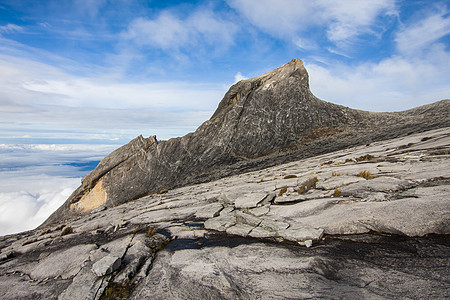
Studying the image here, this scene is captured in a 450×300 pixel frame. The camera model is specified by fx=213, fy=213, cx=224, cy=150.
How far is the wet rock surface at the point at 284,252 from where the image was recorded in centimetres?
648

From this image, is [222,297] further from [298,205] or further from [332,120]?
[332,120]

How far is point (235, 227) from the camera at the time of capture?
11.6 metres

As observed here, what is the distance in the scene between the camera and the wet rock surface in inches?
255

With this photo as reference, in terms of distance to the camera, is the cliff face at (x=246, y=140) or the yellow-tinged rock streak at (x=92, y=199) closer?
the cliff face at (x=246, y=140)

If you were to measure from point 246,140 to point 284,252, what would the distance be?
3853 centimetres

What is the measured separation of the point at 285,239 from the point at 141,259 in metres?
6.58

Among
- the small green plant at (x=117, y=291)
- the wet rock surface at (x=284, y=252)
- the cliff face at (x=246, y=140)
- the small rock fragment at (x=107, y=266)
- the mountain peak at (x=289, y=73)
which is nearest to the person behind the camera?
the wet rock surface at (x=284, y=252)

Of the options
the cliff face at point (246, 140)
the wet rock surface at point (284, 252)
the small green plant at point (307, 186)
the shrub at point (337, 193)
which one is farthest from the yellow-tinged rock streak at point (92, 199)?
the shrub at point (337, 193)

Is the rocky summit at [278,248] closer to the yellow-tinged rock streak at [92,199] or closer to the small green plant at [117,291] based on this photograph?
the small green plant at [117,291]

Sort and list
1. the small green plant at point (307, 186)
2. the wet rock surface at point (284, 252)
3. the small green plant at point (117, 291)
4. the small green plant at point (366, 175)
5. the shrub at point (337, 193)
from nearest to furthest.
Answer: the wet rock surface at point (284, 252), the small green plant at point (117, 291), the shrub at point (337, 193), the small green plant at point (366, 175), the small green plant at point (307, 186)

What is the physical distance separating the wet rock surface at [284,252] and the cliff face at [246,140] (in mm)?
27379

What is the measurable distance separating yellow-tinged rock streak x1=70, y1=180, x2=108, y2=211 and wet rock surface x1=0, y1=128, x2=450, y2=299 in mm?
37742

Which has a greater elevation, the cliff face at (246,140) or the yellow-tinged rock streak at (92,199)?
the cliff face at (246,140)

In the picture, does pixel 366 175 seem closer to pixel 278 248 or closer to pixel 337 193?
pixel 337 193
